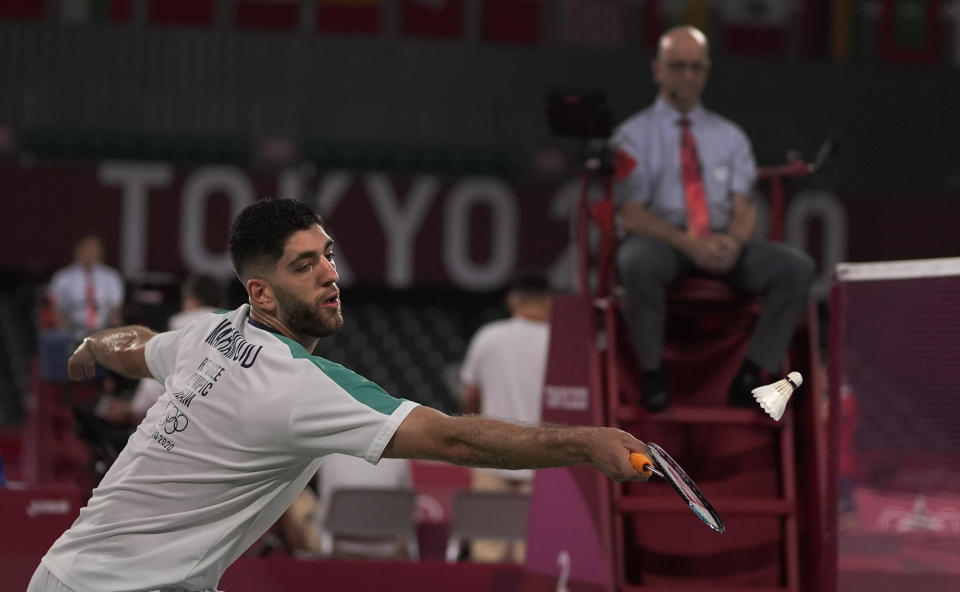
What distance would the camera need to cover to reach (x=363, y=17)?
14.3 metres

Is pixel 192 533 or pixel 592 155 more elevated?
pixel 592 155

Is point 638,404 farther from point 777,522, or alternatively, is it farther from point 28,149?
point 28,149

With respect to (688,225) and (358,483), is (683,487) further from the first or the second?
(358,483)

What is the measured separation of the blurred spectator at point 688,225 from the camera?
550 centimetres

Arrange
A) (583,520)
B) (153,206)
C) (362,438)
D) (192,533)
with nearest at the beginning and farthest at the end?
1. (362,438)
2. (192,533)
3. (583,520)
4. (153,206)

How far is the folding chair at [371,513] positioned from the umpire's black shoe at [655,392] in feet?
6.66

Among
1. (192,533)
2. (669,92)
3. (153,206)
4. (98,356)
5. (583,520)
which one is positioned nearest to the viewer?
(192,533)

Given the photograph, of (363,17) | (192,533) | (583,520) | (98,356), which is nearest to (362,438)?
(192,533)

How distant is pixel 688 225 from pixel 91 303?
279 inches

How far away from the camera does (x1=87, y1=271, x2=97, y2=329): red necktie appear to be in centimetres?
1162

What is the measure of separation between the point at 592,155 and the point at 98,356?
235 cm

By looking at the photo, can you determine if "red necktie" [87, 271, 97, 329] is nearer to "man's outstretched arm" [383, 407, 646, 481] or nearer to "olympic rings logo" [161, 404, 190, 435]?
"olympic rings logo" [161, 404, 190, 435]

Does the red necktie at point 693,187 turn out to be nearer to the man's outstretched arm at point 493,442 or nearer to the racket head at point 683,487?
the man's outstretched arm at point 493,442

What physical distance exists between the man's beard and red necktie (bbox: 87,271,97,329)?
A: 8131mm
